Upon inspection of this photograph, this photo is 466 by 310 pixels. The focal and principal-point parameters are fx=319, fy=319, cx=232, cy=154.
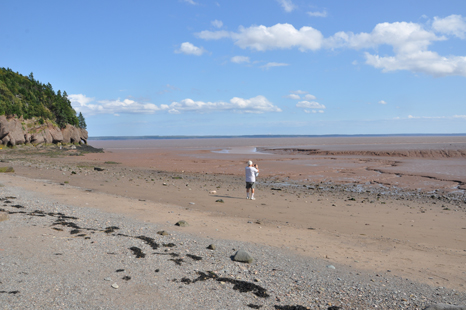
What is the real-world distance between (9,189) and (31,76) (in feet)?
315

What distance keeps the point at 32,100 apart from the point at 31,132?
564 inches

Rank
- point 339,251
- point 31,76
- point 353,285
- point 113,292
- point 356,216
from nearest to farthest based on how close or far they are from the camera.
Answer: point 113,292, point 353,285, point 339,251, point 356,216, point 31,76

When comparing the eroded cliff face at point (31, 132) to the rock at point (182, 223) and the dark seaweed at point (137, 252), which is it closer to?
the rock at point (182, 223)

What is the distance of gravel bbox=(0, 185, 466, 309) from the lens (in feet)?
17.4

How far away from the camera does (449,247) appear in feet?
29.7

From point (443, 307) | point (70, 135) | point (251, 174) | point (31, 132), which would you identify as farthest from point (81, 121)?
point (443, 307)

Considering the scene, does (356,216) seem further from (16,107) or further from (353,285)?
(16,107)

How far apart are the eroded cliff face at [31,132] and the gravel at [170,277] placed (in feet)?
191

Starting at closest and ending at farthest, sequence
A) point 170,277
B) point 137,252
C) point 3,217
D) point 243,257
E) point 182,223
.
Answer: point 170,277, point 243,257, point 137,252, point 3,217, point 182,223

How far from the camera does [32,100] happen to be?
7369 centimetres

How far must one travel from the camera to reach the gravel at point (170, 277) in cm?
529

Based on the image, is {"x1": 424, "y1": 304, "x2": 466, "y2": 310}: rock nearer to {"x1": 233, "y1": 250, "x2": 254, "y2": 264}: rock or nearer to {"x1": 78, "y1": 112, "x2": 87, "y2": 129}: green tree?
{"x1": 233, "y1": 250, "x2": 254, "y2": 264}: rock

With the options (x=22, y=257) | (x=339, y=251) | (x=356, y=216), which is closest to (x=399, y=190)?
(x=356, y=216)

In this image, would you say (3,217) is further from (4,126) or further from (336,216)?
(4,126)
